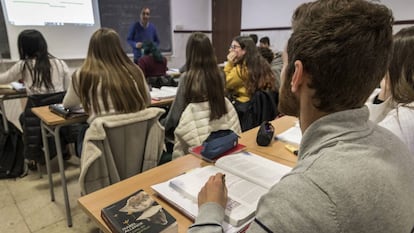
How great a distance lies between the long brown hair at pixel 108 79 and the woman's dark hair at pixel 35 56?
0.88 metres

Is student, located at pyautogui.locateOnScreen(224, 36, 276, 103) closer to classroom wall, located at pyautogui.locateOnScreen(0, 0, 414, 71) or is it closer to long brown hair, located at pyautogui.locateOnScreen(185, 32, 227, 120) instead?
long brown hair, located at pyautogui.locateOnScreen(185, 32, 227, 120)

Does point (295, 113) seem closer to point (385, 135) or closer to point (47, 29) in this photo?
point (385, 135)

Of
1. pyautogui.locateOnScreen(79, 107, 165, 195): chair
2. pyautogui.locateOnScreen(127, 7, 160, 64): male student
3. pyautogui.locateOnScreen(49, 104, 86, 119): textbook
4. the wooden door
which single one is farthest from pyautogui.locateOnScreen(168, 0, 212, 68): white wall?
pyautogui.locateOnScreen(79, 107, 165, 195): chair

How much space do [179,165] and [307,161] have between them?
2.46ft

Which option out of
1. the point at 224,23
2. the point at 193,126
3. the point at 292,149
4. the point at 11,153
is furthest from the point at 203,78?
the point at 224,23

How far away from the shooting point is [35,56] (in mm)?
2441

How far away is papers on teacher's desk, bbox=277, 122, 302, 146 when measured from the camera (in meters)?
1.46

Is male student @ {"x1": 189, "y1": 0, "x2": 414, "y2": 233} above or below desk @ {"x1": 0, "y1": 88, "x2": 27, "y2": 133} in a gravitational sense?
above

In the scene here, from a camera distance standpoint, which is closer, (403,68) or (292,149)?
(403,68)

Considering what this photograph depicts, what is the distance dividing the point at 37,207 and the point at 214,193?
1980mm

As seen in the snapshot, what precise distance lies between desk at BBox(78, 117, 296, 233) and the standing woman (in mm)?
1609

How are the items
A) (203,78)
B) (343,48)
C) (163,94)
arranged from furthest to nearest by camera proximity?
(163,94)
(203,78)
(343,48)

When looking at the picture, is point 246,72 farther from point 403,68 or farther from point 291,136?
point 403,68

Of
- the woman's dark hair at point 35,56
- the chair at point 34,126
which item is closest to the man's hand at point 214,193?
the chair at point 34,126
